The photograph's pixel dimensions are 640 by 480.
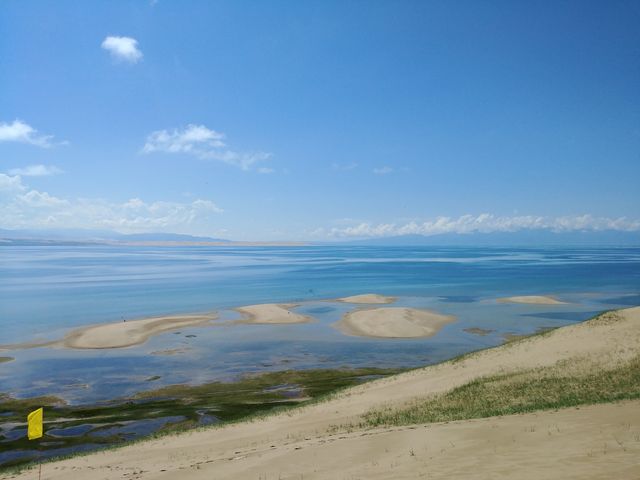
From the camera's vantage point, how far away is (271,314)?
63438 mm

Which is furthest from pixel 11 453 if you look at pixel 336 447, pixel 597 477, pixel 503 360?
pixel 503 360

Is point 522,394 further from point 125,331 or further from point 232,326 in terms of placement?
point 125,331

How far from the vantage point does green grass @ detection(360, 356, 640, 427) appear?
18831 mm

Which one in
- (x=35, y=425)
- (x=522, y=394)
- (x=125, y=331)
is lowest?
(x=125, y=331)

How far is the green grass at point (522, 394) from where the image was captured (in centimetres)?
1883

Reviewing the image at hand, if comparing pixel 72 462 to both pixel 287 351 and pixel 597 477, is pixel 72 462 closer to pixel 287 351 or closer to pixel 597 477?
pixel 597 477

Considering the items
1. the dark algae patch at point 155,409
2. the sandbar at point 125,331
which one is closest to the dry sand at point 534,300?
the dark algae patch at point 155,409

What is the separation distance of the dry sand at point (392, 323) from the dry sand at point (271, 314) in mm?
6083

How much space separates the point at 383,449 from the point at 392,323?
143ft

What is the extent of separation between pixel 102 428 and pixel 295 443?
44.3 ft

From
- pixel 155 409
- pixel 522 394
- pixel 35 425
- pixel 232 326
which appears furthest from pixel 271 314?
pixel 35 425

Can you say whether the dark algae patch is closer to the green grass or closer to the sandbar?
the green grass

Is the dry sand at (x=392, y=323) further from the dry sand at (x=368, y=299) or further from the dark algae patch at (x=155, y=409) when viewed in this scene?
the dark algae patch at (x=155, y=409)

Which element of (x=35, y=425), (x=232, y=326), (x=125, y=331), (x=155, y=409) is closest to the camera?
(x=35, y=425)
